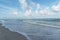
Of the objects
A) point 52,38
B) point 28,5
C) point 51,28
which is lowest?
point 52,38

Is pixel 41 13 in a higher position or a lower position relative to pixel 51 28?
higher

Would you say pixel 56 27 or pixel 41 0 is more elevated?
pixel 41 0

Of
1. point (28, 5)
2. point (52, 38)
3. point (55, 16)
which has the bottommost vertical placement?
point (52, 38)

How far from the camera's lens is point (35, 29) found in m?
2.11

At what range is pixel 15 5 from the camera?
212cm

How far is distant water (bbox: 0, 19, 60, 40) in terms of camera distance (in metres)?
2.07

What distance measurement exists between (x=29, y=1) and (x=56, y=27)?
497mm

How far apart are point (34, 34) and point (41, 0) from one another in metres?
0.46

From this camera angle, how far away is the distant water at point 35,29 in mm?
2068

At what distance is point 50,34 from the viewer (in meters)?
Answer: 2.07

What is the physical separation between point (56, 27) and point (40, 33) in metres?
0.22

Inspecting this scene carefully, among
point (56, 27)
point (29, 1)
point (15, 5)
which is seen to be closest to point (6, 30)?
point (15, 5)

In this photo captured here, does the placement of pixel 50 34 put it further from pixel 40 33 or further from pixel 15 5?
pixel 15 5

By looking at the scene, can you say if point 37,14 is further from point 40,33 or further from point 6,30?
point 6,30
